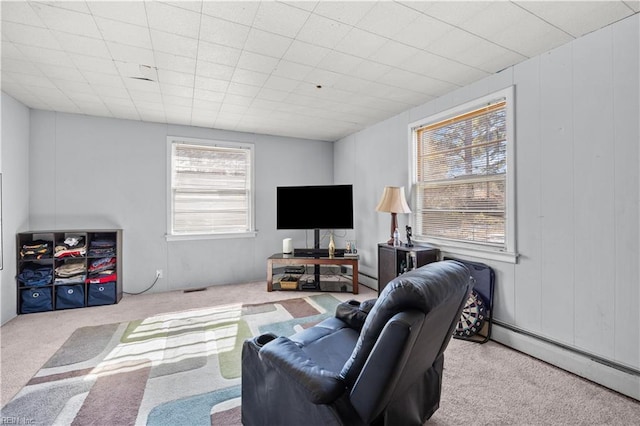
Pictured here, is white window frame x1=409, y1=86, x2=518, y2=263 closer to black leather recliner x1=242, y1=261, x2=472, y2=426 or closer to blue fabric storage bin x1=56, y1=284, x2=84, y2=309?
black leather recliner x1=242, y1=261, x2=472, y2=426

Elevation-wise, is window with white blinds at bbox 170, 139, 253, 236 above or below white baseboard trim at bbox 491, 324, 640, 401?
above

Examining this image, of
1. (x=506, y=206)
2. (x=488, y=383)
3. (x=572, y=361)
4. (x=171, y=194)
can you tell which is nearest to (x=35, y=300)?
(x=171, y=194)

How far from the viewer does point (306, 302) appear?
12.5 ft

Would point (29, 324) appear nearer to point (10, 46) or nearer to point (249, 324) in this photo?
point (249, 324)

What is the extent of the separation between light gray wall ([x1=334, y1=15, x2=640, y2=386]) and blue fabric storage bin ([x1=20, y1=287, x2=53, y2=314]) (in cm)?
495

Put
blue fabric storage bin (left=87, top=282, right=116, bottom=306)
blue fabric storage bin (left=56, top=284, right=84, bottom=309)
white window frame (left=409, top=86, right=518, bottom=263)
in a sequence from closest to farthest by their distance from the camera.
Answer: white window frame (left=409, top=86, right=518, bottom=263) < blue fabric storage bin (left=56, top=284, right=84, bottom=309) < blue fabric storage bin (left=87, top=282, right=116, bottom=306)

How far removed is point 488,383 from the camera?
2072 mm

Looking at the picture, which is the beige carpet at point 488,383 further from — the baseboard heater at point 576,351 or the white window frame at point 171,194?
the white window frame at point 171,194

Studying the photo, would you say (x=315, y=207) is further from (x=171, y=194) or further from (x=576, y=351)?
(x=576, y=351)

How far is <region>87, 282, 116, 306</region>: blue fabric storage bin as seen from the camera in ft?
12.1

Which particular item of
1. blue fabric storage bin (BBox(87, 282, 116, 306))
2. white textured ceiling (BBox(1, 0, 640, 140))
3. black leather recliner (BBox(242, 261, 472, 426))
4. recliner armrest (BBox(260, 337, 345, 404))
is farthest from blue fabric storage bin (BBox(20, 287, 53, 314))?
recliner armrest (BBox(260, 337, 345, 404))

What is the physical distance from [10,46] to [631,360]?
194 inches

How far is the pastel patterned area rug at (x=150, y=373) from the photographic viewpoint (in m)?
1.76

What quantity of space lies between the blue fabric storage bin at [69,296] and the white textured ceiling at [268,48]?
2211 millimetres
